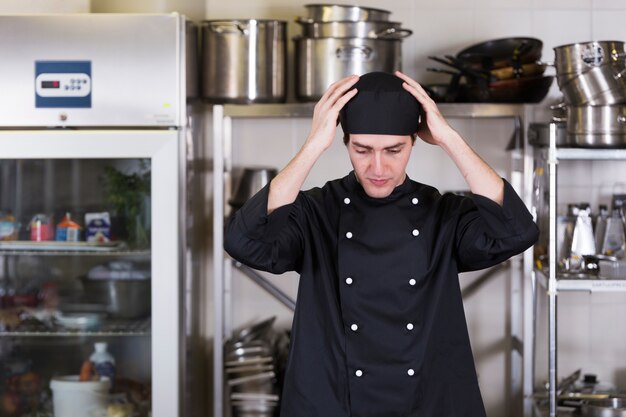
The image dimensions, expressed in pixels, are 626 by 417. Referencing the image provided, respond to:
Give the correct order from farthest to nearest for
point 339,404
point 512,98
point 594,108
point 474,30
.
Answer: point 474,30 < point 512,98 < point 594,108 < point 339,404

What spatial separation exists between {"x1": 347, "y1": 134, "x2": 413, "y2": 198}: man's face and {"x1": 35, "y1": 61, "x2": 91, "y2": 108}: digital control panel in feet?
5.25

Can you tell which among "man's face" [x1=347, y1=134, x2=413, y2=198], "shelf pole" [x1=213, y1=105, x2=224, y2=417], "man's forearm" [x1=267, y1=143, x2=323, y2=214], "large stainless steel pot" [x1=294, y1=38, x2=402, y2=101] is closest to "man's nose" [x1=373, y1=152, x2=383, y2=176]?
"man's face" [x1=347, y1=134, x2=413, y2=198]

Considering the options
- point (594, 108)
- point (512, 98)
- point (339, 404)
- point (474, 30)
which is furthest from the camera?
point (474, 30)

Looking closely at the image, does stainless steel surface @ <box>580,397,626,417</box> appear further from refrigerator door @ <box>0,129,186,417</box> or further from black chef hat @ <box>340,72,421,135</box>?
black chef hat @ <box>340,72,421,135</box>

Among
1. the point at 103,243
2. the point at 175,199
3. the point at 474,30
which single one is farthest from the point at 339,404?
the point at 474,30

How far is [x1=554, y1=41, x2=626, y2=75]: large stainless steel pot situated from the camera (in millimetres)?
3098

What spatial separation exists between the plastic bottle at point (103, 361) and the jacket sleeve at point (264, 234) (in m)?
1.65

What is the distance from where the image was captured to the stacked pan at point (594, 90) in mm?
3107

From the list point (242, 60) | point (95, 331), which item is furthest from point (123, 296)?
point (242, 60)

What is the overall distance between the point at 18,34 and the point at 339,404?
1.95 meters

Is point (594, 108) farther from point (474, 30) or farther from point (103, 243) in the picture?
point (103, 243)

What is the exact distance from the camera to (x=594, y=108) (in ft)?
10.4

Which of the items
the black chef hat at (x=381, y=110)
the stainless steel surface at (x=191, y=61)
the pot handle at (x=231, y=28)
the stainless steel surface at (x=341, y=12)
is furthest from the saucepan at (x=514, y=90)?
the black chef hat at (x=381, y=110)

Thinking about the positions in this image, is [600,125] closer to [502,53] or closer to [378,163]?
[502,53]
